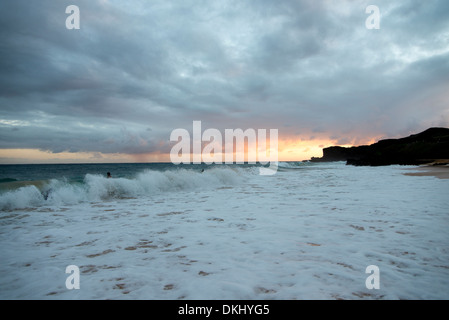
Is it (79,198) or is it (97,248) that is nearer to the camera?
(97,248)

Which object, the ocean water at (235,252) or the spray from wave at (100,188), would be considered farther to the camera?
the spray from wave at (100,188)

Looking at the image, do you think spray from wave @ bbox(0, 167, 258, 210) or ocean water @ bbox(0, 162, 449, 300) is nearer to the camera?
ocean water @ bbox(0, 162, 449, 300)

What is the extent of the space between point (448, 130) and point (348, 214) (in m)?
122

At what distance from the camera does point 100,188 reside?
43.1 ft

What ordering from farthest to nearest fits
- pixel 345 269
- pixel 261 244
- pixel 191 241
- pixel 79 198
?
pixel 79 198 < pixel 191 241 < pixel 261 244 < pixel 345 269

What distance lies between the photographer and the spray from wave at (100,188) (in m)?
10.6

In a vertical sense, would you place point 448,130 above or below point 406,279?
above

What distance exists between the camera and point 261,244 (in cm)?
473

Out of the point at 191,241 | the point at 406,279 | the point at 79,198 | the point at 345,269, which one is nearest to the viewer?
the point at 406,279

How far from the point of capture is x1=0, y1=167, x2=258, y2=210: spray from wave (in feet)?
34.8

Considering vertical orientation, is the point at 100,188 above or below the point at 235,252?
above

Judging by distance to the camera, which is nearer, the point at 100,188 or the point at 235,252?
the point at 235,252
